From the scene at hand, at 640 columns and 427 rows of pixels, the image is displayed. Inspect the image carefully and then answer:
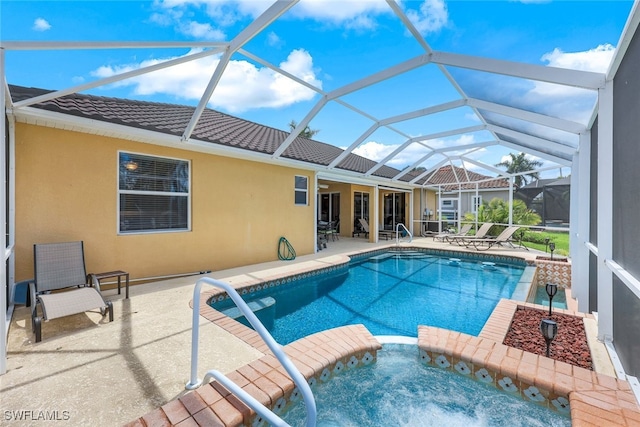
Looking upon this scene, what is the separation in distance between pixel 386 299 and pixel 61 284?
6609 millimetres

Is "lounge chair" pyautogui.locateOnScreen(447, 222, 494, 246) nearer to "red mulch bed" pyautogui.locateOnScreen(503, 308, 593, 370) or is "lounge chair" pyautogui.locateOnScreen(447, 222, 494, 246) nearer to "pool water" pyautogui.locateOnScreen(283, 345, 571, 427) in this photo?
"red mulch bed" pyautogui.locateOnScreen(503, 308, 593, 370)

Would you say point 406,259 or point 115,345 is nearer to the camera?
point 115,345

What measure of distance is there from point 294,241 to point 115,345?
7.39 m

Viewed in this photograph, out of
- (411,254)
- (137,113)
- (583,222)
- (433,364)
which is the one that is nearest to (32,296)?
(137,113)

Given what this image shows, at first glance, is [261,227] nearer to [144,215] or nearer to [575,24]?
[144,215]

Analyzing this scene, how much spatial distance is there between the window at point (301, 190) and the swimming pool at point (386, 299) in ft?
10.8

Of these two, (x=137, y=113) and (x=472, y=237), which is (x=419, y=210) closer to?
(x=472, y=237)

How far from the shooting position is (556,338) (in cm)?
414

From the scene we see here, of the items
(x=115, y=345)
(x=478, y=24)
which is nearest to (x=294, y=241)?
(x=115, y=345)

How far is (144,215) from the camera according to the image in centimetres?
702

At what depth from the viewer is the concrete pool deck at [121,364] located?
2.52m

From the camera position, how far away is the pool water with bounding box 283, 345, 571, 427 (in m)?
2.83

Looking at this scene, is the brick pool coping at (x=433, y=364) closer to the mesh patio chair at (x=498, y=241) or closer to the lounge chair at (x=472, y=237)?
the mesh patio chair at (x=498, y=241)

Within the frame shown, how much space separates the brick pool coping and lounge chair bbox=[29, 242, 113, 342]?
2114 millimetres
